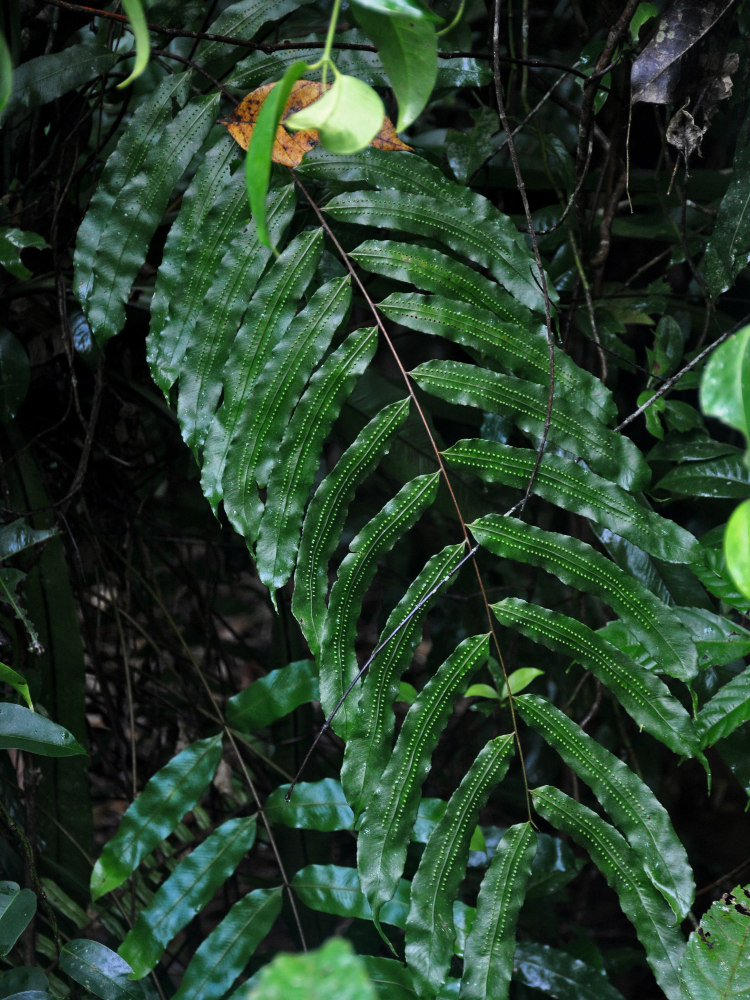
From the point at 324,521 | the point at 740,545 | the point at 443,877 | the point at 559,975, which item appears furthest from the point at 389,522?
the point at 559,975

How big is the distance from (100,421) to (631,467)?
84 cm

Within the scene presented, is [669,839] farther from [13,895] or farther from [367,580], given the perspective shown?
[13,895]

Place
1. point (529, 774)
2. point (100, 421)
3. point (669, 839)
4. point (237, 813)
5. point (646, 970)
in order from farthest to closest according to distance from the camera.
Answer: point (646, 970), point (529, 774), point (100, 421), point (237, 813), point (669, 839)

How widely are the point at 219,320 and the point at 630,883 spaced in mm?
587

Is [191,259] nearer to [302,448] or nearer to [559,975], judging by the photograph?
[302,448]

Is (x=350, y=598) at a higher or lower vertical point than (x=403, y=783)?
higher

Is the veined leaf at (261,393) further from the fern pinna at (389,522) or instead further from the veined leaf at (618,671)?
the veined leaf at (618,671)

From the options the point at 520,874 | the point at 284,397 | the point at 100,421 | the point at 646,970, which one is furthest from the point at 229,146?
the point at 646,970

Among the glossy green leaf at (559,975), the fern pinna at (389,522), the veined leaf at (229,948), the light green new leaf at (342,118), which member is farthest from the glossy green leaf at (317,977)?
the glossy green leaf at (559,975)

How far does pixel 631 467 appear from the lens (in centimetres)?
69

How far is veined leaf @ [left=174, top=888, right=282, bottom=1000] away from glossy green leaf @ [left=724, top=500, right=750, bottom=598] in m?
0.69

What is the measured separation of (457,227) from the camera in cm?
75

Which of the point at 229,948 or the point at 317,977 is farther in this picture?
the point at 229,948

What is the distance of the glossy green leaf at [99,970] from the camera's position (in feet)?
2.60
